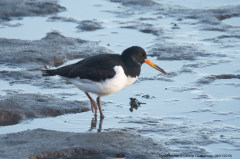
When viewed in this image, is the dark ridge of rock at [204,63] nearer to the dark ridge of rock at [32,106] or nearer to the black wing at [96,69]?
the black wing at [96,69]

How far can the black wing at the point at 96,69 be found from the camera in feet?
18.0

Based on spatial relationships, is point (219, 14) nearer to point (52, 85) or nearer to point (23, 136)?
point (52, 85)

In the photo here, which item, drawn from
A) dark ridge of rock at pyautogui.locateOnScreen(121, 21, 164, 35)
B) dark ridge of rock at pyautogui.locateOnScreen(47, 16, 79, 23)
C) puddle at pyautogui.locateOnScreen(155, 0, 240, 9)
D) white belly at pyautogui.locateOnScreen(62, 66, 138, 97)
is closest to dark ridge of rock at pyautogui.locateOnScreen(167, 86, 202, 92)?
white belly at pyautogui.locateOnScreen(62, 66, 138, 97)

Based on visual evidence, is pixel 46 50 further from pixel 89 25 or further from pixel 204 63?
pixel 204 63

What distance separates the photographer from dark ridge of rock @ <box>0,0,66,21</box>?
11.6 metres

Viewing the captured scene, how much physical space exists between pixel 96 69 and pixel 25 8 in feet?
24.2

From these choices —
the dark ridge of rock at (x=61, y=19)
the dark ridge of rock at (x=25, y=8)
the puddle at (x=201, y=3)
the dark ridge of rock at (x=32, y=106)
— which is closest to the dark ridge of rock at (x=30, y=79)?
the dark ridge of rock at (x=32, y=106)

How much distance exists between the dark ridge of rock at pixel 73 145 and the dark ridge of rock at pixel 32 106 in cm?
82

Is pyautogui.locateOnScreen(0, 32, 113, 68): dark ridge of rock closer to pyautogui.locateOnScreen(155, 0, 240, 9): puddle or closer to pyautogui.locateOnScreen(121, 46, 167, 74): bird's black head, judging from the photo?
pyautogui.locateOnScreen(121, 46, 167, 74): bird's black head

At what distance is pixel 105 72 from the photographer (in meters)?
5.45

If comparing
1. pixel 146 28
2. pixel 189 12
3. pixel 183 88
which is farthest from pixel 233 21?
pixel 183 88

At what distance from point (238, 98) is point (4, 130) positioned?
3.88m

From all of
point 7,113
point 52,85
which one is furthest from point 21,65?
point 7,113

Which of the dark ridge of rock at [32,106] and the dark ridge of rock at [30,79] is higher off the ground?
the dark ridge of rock at [30,79]
